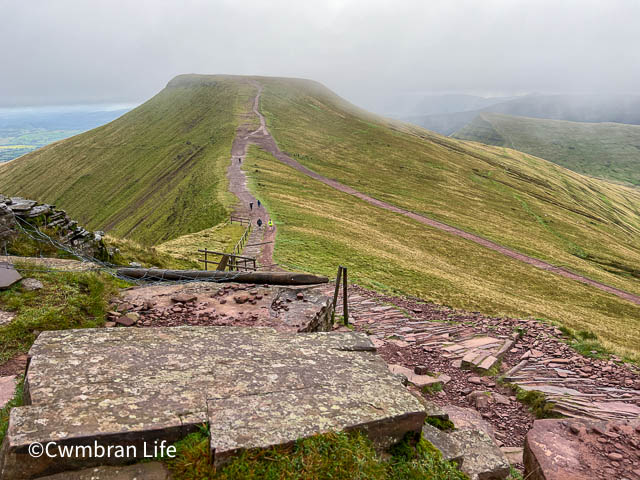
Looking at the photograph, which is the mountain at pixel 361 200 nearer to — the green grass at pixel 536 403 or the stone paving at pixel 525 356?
the stone paving at pixel 525 356

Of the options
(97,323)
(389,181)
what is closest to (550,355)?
(97,323)

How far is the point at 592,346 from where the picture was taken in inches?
551

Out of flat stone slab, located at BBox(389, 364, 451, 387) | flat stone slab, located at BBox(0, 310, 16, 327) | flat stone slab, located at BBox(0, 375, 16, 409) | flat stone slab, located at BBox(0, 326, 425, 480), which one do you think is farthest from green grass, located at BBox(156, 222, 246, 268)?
flat stone slab, located at BBox(0, 326, 425, 480)

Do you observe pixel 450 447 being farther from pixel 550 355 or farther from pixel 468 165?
pixel 468 165

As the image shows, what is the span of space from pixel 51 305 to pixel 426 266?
28946 mm

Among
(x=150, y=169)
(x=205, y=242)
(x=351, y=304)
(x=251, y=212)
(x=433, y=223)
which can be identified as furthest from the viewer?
(x=150, y=169)

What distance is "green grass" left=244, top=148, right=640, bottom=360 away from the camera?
26016 millimetres

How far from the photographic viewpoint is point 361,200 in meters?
60.5

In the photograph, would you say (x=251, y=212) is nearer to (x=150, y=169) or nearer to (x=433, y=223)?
(x=433, y=223)

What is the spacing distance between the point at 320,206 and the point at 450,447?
43689 mm

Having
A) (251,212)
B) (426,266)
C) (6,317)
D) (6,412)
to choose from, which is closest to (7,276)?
(6,317)

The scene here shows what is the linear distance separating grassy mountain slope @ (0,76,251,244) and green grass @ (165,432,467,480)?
3734cm

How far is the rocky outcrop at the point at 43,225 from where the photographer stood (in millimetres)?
13148

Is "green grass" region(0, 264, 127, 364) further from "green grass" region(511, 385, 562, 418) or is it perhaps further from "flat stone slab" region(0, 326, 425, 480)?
"green grass" region(511, 385, 562, 418)
